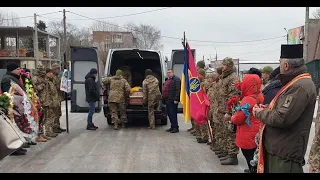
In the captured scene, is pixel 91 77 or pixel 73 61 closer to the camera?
pixel 91 77

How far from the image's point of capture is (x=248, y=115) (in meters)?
4.29

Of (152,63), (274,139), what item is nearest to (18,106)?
(274,139)

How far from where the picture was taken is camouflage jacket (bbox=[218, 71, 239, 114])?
17.3 ft

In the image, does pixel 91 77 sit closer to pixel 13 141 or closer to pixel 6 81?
pixel 6 81

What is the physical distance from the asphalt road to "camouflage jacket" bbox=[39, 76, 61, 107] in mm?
867

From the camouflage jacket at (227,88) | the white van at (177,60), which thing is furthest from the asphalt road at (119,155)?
the white van at (177,60)

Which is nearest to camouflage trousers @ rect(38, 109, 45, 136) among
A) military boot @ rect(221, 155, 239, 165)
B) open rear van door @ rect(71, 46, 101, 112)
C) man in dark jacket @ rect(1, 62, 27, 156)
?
man in dark jacket @ rect(1, 62, 27, 156)

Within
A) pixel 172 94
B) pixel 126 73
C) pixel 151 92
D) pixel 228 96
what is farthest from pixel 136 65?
pixel 228 96

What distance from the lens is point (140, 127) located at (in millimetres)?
9500

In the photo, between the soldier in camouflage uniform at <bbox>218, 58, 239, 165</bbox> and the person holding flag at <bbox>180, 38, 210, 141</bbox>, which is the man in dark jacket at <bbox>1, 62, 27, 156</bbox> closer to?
the person holding flag at <bbox>180, 38, 210, 141</bbox>

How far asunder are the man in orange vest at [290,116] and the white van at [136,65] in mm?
6344

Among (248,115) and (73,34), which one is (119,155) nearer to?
(248,115)
